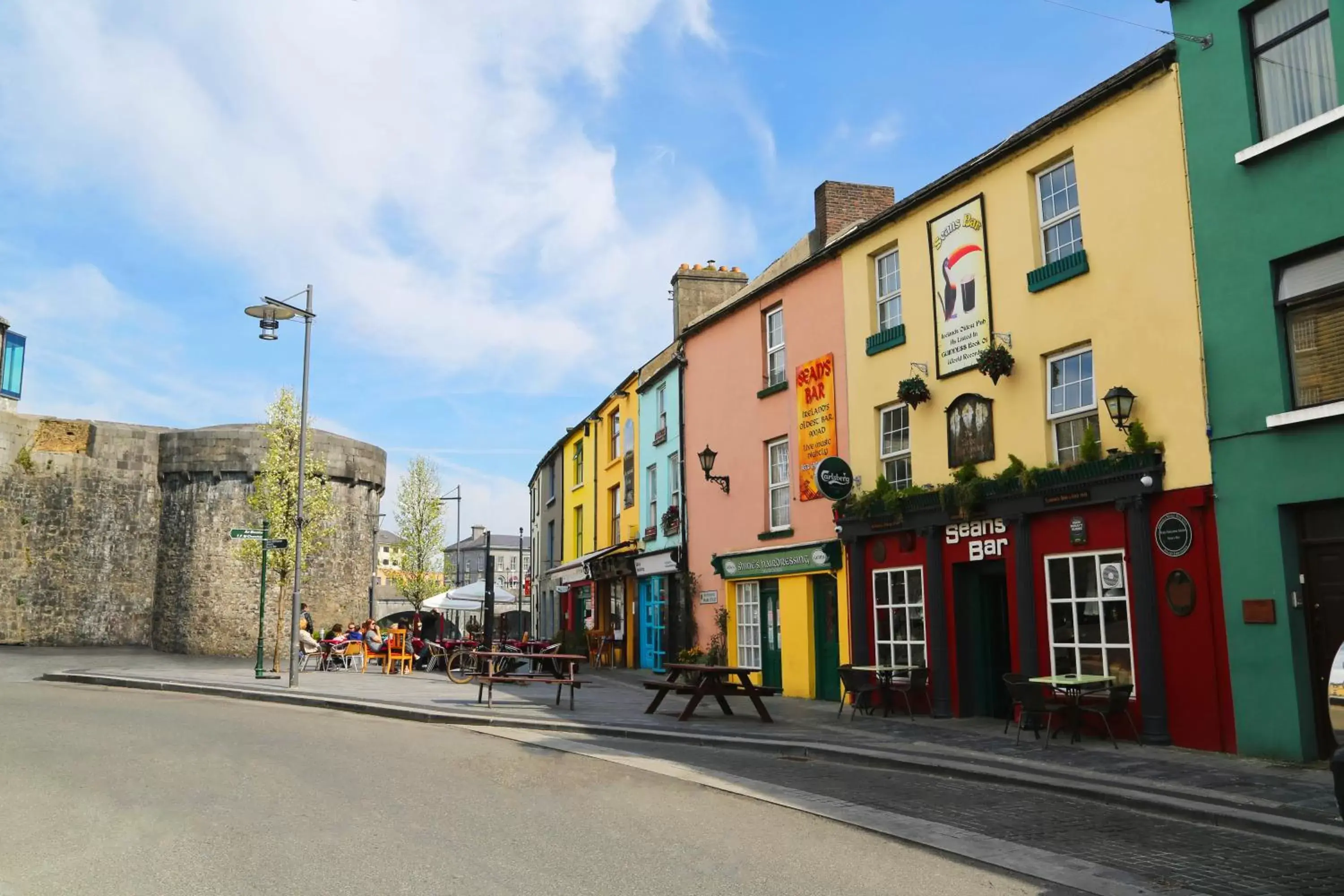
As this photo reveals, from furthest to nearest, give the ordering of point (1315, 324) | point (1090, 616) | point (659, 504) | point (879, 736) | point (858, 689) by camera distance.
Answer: point (659, 504)
point (858, 689)
point (879, 736)
point (1090, 616)
point (1315, 324)

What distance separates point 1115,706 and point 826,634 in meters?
6.49

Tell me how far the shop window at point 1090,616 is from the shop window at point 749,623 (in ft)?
25.9

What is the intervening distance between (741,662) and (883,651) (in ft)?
17.3

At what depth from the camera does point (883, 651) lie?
16.0 meters

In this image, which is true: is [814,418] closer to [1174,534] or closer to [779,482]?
[779,482]

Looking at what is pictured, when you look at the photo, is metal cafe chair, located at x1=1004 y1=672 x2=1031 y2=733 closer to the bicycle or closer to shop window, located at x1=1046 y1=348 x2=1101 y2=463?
shop window, located at x1=1046 y1=348 x2=1101 y2=463

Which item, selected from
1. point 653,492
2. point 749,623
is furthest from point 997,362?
point 653,492

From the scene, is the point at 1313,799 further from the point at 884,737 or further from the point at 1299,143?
the point at 1299,143

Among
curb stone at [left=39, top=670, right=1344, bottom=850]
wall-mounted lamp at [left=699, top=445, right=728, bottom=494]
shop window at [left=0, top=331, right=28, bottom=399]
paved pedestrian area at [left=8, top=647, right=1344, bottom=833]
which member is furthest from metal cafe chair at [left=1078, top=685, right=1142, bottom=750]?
shop window at [left=0, top=331, right=28, bottom=399]

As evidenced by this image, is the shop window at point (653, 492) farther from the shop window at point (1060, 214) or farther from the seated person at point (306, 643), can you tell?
the shop window at point (1060, 214)

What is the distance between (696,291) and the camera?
26719mm

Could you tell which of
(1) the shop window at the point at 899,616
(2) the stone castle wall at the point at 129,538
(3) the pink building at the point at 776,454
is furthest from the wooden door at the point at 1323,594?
(2) the stone castle wall at the point at 129,538

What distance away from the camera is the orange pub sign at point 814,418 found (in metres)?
17.4

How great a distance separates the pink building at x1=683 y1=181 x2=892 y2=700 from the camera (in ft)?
57.8
